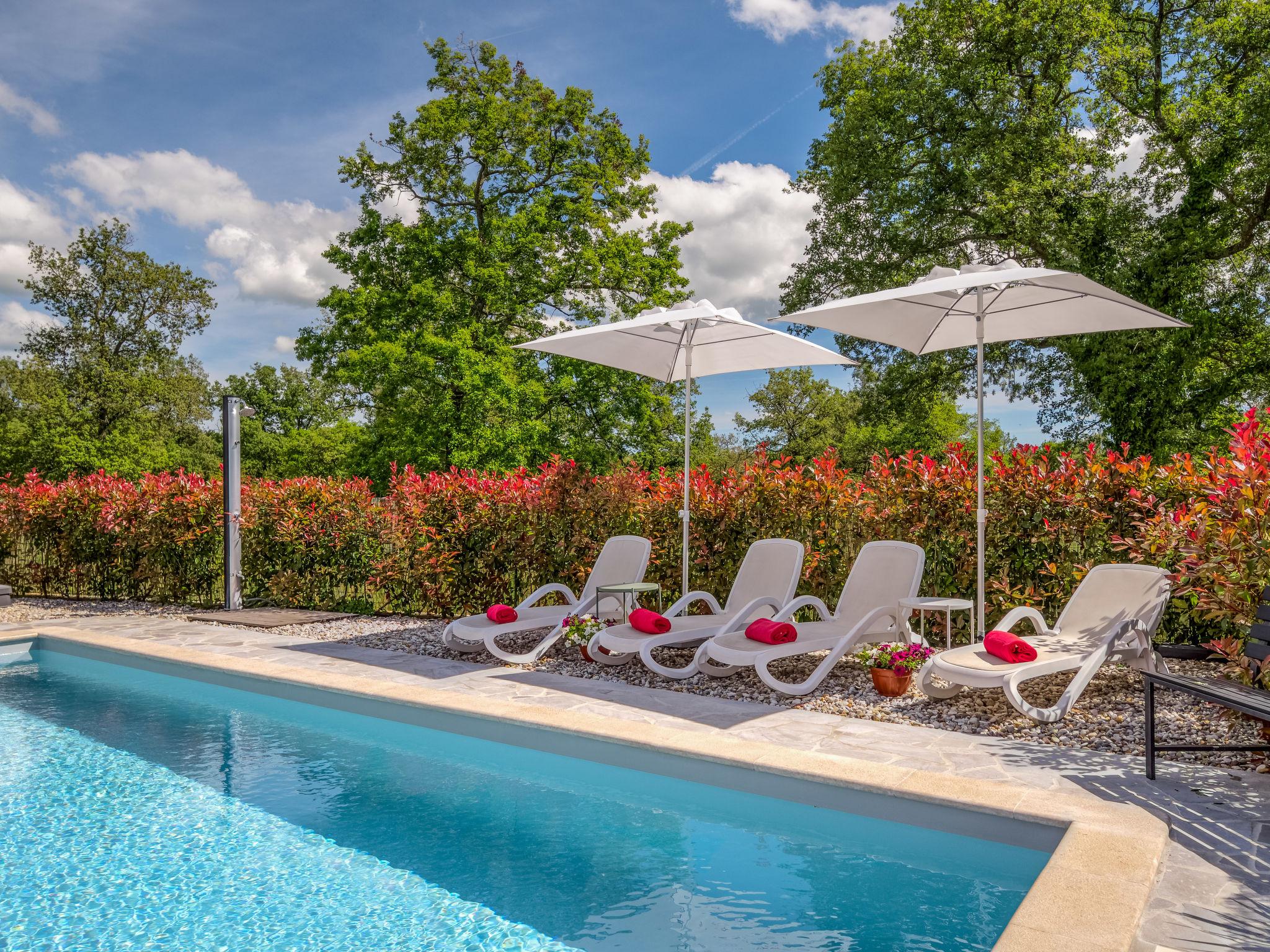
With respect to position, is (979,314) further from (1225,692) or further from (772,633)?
(1225,692)

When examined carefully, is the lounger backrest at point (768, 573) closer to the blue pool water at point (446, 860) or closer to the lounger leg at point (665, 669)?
the lounger leg at point (665, 669)

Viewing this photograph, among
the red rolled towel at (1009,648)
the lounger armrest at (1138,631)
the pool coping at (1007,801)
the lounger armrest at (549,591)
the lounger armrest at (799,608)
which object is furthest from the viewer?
the lounger armrest at (549,591)

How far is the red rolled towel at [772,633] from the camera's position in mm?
5832

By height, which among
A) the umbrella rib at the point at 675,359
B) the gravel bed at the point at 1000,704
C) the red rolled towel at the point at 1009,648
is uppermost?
the umbrella rib at the point at 675,359

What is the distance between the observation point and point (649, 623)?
6500 mm

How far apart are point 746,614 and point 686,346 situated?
8.45 feet

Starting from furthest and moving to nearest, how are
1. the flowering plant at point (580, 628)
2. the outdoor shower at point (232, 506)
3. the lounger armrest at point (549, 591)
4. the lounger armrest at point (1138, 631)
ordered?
the outdoor shower at point (232, 506)
the lounger armrest at point (549, 591)
the flowering plant at point (580, 628)
the lounger armrest at point (1138, 631)

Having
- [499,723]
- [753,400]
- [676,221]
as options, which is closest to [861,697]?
[499,723]

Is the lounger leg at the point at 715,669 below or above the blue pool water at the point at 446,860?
above

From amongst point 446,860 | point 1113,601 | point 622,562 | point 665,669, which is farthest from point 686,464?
point 446,860

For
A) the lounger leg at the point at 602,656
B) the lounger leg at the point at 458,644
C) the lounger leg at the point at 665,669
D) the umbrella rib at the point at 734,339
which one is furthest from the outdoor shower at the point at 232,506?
the lounger leg at the point at 665,669

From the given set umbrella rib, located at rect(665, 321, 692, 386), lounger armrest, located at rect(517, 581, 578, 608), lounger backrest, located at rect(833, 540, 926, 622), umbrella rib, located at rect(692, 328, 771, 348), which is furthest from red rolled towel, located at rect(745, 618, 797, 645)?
umbrella rib, located at rect(665, 321, 692, 386)

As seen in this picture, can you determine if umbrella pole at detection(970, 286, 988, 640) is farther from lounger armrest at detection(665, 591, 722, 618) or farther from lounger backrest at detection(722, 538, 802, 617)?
lounger armrest at detection(665, 591, 722, 618)

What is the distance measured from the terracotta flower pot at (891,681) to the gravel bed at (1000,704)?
64mm
